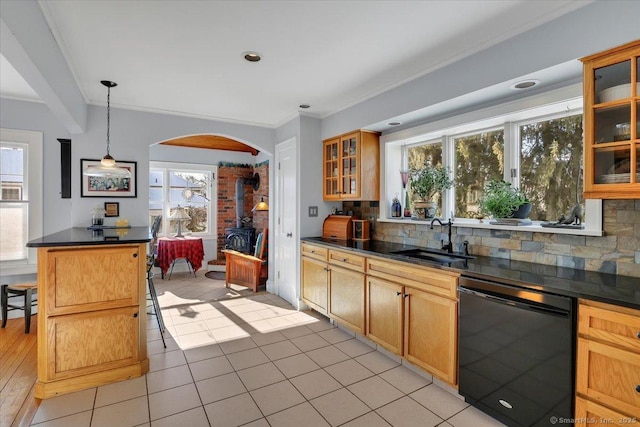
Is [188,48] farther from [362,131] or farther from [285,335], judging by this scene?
[285,335]

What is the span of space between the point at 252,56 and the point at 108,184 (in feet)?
8.05

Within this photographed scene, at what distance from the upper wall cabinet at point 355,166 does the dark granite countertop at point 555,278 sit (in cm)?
124

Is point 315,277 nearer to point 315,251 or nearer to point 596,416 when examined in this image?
point 315,251

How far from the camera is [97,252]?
2.38m

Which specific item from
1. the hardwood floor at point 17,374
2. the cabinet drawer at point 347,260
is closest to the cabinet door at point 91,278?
the hardwood floor at point 17,374

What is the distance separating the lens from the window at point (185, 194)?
20.3 feet

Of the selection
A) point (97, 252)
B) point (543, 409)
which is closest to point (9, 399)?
point (97, 252)

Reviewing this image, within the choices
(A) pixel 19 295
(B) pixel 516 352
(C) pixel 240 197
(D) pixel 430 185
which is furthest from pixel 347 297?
(C) pixel 240 197

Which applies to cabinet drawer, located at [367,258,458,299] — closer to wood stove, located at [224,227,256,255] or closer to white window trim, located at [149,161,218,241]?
wood stove, located at [224,227,256,255]

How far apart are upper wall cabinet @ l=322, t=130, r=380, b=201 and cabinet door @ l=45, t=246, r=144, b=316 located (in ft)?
7.49

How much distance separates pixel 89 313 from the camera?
2.37m

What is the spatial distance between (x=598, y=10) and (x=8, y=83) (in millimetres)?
5032

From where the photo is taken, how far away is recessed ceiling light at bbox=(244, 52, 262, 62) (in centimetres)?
258

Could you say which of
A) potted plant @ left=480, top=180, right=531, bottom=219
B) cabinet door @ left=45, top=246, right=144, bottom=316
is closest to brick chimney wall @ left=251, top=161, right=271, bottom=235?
cabinet door @ left=45, top=246, right=144, bottom=316
